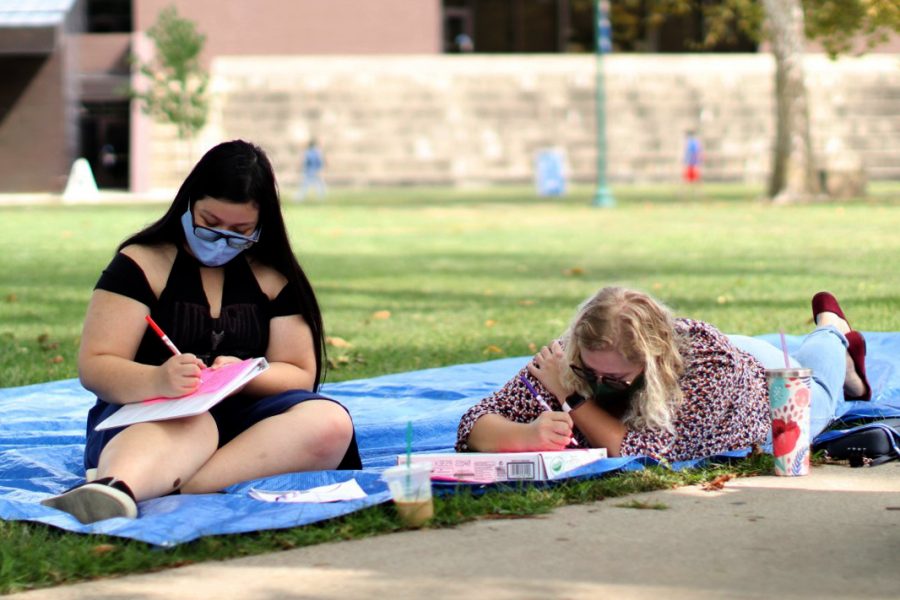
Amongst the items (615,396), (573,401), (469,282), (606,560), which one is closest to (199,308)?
(573,401)

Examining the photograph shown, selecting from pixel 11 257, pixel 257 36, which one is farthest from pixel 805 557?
pixel 257 36

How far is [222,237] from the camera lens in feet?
15.2

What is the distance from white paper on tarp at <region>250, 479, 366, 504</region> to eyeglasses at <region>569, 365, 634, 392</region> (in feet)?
2.70

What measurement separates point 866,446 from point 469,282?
7.98 meters

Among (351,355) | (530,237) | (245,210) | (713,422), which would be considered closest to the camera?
(245,210)

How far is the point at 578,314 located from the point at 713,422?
0.66m

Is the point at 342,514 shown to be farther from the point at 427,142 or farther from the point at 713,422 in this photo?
the point at 427,142

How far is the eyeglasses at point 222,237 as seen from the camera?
463 centimetres

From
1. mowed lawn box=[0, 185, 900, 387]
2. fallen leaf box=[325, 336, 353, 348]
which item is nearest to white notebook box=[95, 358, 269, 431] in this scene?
mowed lawn box=[0, 185, 900, 387]

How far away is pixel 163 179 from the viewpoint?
4372 cm

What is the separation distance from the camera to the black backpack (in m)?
5.08

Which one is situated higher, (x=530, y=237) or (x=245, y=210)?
(x=245, y=210)

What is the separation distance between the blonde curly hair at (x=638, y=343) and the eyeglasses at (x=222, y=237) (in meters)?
1.08

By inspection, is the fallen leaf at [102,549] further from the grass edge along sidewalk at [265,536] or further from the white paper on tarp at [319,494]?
the white paper on tarp at [319,494]
